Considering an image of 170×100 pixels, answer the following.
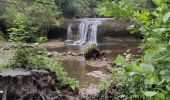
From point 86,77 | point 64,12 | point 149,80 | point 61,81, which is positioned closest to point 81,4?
point 64,12

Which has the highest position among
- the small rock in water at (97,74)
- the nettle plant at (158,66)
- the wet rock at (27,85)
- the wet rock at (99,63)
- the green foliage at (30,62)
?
the nettle plant at (158,66)

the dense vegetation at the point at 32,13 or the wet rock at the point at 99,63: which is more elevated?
the dense vegetation at the point at 32,13

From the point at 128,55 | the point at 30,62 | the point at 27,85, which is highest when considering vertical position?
the point at 128,55

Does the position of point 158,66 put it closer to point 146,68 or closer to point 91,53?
point 146,68

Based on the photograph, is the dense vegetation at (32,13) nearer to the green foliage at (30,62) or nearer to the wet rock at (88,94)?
the wet rock at (88,94)

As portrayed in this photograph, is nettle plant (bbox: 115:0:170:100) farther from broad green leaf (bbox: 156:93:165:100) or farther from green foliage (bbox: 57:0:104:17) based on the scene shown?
green foliage (bbox: 57:0:104:17)

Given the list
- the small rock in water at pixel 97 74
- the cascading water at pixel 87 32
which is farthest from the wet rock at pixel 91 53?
the cascading water at pixel 87 32

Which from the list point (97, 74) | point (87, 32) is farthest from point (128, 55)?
point (87, 32)

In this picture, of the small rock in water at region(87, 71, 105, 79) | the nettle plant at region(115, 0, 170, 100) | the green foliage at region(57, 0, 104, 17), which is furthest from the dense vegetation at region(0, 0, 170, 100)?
the green foliage at region(57, 0, 104, 17)

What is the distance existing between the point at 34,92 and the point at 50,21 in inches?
709

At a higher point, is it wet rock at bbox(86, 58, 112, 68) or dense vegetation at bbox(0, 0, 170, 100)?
dense vegetation at bbox(0, 0, 170, 100)

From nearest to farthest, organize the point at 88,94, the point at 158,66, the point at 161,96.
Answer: the point at 161,96 → the point at 158,66 → the point at 88,94

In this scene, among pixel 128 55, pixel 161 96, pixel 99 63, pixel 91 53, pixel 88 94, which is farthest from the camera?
pixel 91 53

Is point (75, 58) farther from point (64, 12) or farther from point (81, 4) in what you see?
point (81, 4)
